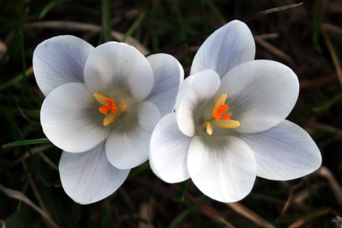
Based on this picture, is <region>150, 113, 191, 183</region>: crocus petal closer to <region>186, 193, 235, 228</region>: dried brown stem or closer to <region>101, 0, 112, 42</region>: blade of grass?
<region>186, 193, 235, 228</region>: dried brown stem

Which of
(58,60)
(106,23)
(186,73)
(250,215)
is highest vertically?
(58,60)

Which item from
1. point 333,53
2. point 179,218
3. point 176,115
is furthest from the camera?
point 333,53

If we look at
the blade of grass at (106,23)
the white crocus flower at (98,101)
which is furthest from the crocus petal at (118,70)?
the blade of grass at (106,23)

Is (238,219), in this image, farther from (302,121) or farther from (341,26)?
(341,26)

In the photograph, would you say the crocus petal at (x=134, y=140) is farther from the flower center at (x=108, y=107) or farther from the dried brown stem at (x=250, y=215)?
the dried brown stem at (x=250, y=215)

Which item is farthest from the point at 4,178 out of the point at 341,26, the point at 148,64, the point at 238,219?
the point at 341,26

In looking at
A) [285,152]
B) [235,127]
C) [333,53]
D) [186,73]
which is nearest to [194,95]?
[235,127]

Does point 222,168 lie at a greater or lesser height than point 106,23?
lesser

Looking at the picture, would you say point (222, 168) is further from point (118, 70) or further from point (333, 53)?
point (333, 53)

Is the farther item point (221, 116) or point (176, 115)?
point (221, 116)
